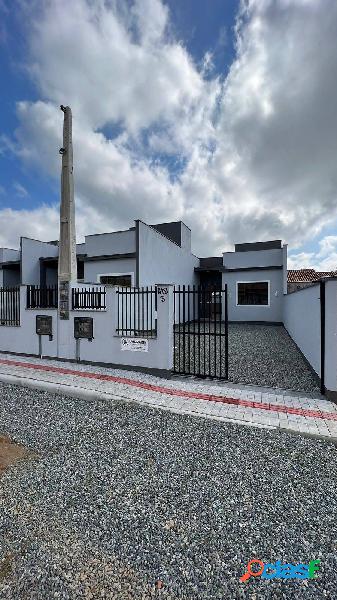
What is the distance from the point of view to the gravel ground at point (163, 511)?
6.07 ft

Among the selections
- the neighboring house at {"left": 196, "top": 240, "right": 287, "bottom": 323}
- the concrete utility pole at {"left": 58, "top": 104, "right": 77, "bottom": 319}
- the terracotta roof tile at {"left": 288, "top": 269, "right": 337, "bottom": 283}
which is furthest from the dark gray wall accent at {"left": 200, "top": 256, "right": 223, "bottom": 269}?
the concrete utility pole at {"left": 58, "top": 104, "right": 77, "bottom": 319}

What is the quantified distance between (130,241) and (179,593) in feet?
43.3

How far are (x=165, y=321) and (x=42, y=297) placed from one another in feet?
14.8

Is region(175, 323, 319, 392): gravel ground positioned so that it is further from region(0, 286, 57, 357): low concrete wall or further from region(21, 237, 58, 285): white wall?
region(21, 237, 58, 285): white wall

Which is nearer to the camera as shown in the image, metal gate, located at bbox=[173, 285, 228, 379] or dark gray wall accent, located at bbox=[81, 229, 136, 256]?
metal gate, located at bbox=[173, 285, 228, 379]

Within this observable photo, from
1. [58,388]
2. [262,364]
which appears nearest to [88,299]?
[58,388]

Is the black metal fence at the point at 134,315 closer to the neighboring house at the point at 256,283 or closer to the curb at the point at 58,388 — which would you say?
the curb at the point at 58,388

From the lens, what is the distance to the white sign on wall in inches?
270

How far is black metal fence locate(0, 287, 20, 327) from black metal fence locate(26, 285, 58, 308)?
691 millimetres

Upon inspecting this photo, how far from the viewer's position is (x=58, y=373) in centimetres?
684

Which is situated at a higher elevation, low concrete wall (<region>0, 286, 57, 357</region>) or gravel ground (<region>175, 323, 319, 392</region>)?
low concrete wall (<region>0, 286, 57, 357</region>)

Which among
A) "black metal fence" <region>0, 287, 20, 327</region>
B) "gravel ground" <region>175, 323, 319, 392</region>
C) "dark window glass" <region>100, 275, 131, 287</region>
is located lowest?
"gravel ground" <region>175, 323, 319, 392</region>

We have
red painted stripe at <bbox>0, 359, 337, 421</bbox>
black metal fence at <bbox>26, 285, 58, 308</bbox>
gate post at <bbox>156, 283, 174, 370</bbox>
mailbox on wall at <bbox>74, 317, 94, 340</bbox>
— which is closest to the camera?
red painted stripe at <bbox>0, 359, 337, 421</bbox>

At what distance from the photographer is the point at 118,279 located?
1409 centimetres
